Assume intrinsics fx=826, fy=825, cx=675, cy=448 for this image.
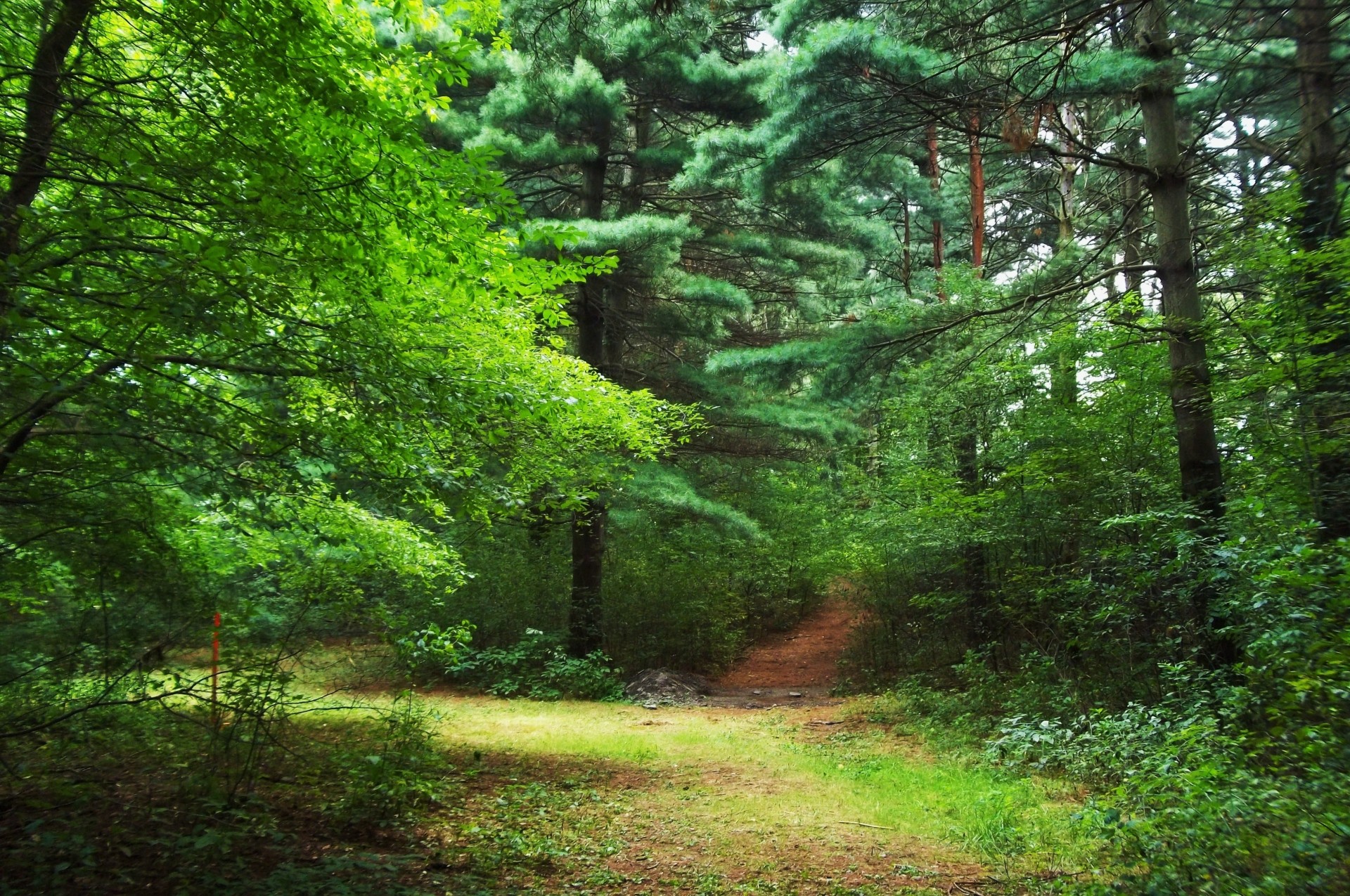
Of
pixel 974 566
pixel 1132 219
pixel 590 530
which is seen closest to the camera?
pixel 1132 219

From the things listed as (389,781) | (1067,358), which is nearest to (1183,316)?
(1067,358)

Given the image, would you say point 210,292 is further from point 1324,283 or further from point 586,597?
point 586,597

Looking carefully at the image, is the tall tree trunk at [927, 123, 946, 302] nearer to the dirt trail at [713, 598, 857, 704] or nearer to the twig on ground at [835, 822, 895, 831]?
the dirt trail at [713, 598, 857, 704]

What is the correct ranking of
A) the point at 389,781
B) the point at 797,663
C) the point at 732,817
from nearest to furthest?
the point at 389,781 → the point at 732,817 → the point at 797,663

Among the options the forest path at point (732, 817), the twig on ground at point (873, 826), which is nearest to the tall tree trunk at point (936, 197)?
the forest path at point (732, 817)

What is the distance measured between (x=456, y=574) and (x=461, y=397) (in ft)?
15.1

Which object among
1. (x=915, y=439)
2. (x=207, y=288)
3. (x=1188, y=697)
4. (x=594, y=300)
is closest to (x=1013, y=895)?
(x=1188, y=697)

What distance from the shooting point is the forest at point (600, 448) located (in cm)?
405

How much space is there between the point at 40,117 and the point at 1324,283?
7.75 m

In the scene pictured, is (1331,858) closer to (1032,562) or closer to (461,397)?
(461,397)

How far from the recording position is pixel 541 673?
13.8m

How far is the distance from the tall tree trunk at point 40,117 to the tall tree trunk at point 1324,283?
21.1 feet

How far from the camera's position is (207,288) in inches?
154

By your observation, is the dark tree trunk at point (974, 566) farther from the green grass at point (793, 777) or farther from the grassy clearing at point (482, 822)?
the grassy clearing at point (482, 822)
